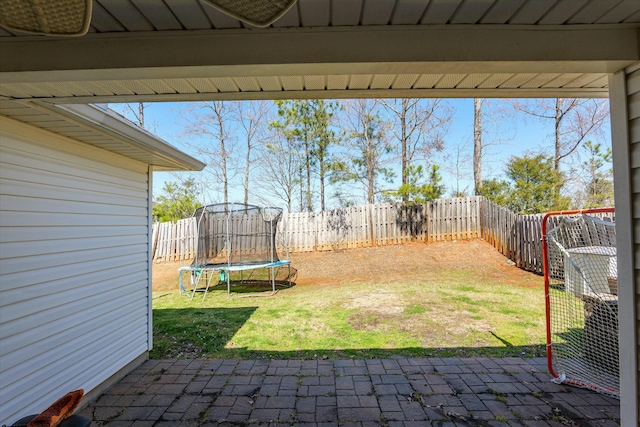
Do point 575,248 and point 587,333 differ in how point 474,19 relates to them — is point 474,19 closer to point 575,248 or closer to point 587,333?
point 575,248

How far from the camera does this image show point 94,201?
2982 millimetres

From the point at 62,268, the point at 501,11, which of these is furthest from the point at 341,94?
the point at 62,268

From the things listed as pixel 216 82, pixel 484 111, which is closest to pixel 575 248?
pixel 216 82

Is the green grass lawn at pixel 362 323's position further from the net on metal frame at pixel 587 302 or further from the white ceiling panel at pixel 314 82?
the white ceiling panel at pixel 314 82

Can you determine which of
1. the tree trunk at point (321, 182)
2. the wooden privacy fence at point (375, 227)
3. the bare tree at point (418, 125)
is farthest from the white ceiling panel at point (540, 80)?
the tree trunk at point (321, 182)

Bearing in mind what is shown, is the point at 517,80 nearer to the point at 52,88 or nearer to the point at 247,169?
the point at 52,88

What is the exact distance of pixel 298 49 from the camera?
1396mm

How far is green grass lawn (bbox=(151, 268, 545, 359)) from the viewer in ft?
12.5

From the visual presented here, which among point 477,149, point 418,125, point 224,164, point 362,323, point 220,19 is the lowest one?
point 362,323

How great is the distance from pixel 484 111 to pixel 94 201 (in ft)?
44.0

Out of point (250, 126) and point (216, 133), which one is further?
point (250, 126)

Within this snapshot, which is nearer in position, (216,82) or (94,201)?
(216,82)

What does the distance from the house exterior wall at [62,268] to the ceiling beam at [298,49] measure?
1140 mm

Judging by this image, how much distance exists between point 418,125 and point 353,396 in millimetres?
12362
